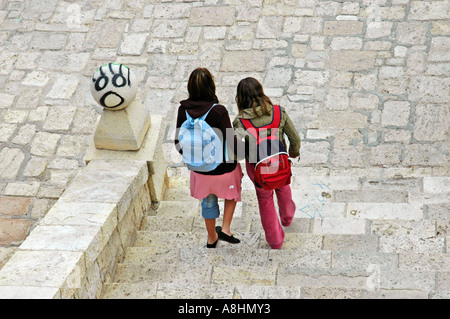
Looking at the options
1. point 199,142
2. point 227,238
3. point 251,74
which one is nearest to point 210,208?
point 227,238

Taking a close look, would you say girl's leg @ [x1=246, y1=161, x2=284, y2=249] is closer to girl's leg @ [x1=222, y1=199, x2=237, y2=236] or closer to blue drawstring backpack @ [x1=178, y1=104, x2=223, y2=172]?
girl's leg @ [x1=222, y1=199, x2=237, y2=236]

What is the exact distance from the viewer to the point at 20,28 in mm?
10250

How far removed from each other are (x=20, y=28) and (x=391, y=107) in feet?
18.6

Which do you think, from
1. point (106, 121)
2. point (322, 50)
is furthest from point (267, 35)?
point (106, 121)

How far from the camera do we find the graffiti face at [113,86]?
5645 mm

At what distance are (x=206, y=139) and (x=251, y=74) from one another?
448 cm

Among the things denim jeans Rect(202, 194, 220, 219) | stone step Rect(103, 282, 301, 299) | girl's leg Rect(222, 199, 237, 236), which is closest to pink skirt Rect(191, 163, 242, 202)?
denim jeans Rect(202, 194, 220, 219)

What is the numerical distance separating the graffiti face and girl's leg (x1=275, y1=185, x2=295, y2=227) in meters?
1.54

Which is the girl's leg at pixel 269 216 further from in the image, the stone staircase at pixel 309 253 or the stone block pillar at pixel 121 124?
the stone block pillar at pixel 121 124

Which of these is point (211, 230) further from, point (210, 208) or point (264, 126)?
point (264, 126)

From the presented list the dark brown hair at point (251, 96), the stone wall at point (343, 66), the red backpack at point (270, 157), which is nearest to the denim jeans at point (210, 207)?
the red backpack at point (270, 157)

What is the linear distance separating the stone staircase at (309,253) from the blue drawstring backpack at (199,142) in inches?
31.2

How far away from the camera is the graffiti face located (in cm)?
564
